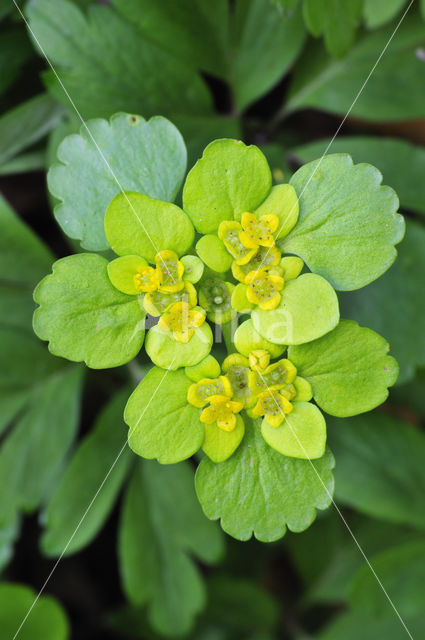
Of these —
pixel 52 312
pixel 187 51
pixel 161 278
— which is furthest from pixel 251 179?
pixel 187 51

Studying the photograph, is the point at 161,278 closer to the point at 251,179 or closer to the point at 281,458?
the point at 251,179

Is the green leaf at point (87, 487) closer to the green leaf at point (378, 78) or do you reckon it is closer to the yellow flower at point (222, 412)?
the yellow flower at point (222, 412)

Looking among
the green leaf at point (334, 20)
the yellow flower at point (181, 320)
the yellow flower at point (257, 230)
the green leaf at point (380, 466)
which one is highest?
the green leaf at point (334, 20)

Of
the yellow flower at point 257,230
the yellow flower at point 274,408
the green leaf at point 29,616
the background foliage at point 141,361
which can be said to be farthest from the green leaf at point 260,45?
the green leaf at point 29,616

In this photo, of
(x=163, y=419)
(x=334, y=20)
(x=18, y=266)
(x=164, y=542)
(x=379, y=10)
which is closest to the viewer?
(x=163, y=419)

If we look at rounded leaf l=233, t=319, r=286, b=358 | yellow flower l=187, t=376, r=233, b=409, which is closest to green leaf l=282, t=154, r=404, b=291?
rounded leaf l=233, t=319, r=286, b=358

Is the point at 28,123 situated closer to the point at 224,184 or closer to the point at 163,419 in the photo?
the point at 224,184

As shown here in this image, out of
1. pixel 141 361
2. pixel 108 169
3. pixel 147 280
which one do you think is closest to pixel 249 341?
pixel 147 280

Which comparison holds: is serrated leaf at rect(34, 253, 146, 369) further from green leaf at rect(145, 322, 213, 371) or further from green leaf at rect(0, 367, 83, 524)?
green leaf at rect(0, 367, 83, 524)

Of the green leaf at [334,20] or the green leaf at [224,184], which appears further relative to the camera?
the green leaf at [334,20]
